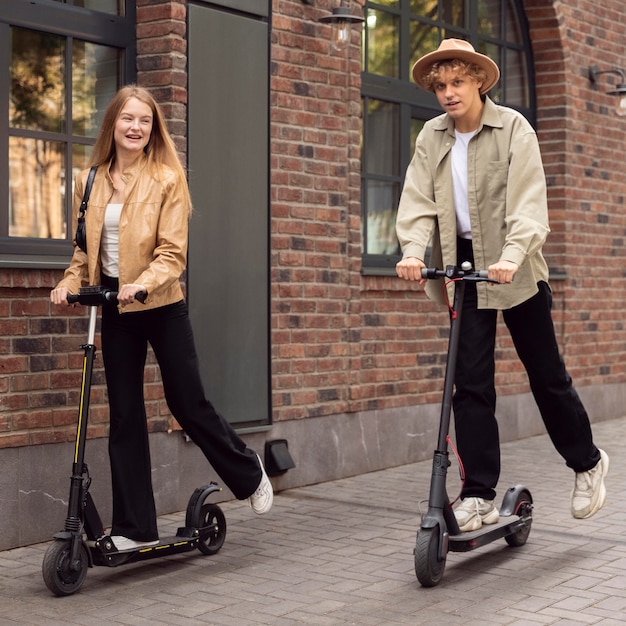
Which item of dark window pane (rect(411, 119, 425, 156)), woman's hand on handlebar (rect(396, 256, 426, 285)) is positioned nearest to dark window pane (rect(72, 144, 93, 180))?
woman's hand on handlebar (rect(396, 256, 426, 285))

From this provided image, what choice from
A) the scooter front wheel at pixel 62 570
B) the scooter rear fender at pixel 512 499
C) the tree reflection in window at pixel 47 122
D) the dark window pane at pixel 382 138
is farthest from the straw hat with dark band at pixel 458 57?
the dark window pane at pixel 382 138

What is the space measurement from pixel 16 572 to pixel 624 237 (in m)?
6.65

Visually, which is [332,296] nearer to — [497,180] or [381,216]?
[381,216]

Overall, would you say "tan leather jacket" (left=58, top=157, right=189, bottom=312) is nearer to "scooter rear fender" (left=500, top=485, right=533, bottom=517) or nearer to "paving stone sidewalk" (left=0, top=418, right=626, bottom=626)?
"paving stone sidewalk" (left=0, top=418, right=626, bottom=626)

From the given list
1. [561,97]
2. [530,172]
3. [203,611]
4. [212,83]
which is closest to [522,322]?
[530,172]

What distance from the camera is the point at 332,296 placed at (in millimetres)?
7418

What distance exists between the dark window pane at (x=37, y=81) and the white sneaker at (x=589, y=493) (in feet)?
9.63

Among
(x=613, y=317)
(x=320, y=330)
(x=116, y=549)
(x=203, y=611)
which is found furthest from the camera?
(x=613, y=317)

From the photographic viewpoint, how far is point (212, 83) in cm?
657

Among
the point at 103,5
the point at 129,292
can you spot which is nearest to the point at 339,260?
the point at 103,5

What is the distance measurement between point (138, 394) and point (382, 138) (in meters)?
3.69

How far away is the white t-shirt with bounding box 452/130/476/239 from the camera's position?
526cm

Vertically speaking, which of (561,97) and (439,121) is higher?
(561,97)

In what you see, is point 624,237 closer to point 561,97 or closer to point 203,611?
point 561,97
